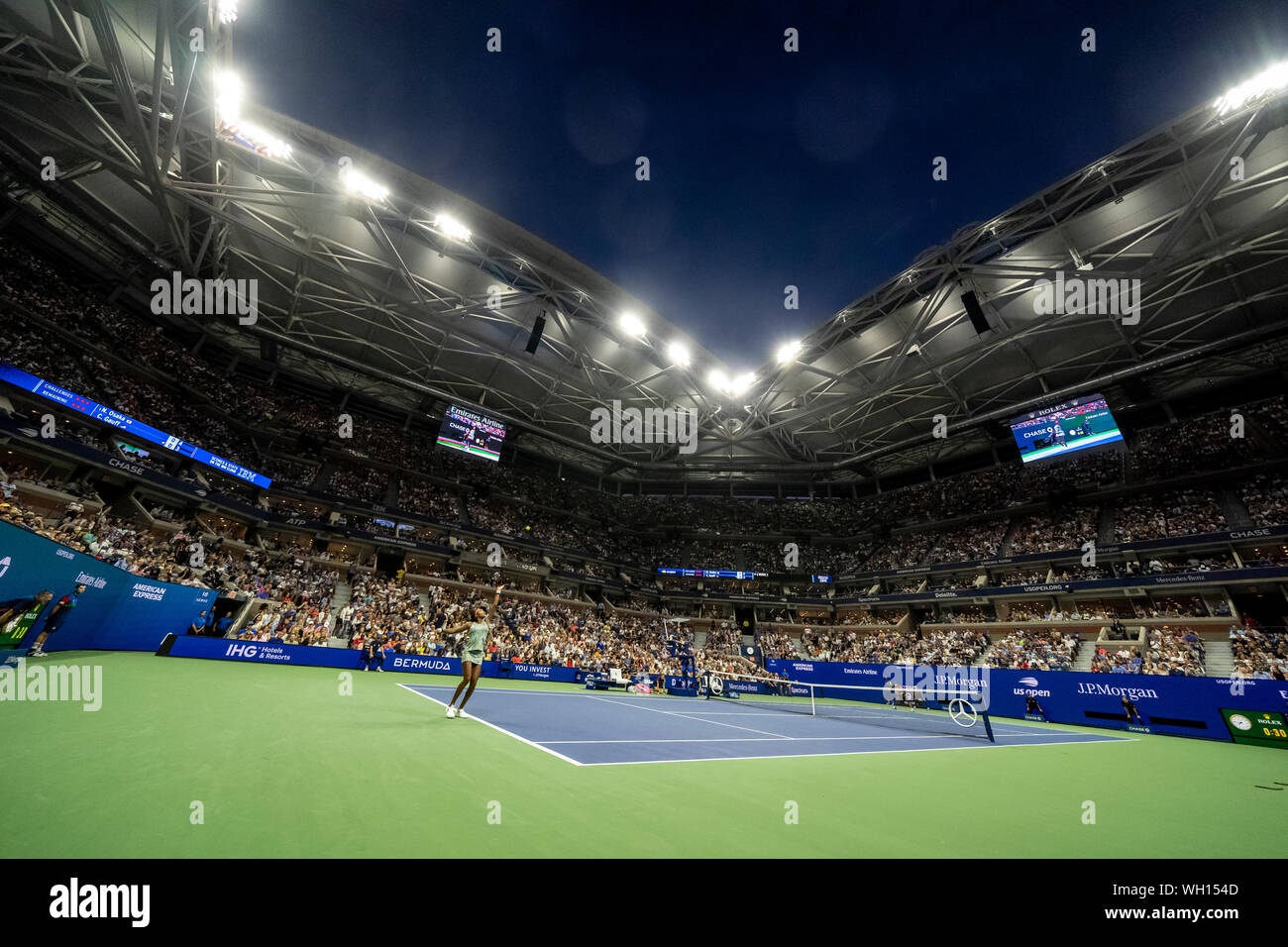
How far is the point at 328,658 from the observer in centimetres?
1911

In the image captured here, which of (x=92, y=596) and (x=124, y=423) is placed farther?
(x=124, y=423)

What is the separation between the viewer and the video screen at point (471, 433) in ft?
101

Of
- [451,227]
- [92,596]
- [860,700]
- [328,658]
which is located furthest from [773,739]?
[860,700]

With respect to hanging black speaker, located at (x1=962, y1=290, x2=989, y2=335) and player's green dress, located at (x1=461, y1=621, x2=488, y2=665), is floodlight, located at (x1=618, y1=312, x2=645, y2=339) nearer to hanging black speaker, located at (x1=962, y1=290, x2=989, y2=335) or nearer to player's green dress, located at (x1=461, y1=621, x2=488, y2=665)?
hanging black speaker, located at (x1=962, y1=290, x2=989, y2=335)

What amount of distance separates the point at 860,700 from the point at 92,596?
3152 cm

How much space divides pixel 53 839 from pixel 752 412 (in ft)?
96.7

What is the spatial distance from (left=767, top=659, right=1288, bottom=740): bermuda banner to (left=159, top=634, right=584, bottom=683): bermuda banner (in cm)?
1892

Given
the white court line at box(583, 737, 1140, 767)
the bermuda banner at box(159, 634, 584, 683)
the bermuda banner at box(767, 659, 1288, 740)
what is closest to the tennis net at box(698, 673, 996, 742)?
the bermuda banner at box(767, 659, 1288, 740)

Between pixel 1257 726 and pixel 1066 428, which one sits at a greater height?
pixel 1066 428

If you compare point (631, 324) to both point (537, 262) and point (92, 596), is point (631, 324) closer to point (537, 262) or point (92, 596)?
point (537, 262)

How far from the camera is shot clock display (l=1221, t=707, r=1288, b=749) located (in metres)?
12.7

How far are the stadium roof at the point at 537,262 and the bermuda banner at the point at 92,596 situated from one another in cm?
1316

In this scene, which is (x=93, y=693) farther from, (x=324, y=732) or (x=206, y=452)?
(x=206, y=452)
